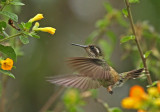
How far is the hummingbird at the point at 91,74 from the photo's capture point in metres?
2.46

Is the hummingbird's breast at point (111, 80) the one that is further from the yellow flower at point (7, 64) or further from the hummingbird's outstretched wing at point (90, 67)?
the yellow flower at point (7, 64)

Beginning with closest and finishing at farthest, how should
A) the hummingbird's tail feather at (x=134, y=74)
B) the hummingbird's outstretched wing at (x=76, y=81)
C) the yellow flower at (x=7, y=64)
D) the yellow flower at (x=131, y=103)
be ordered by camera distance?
the yellow flower at (x=131, y=103), the yellow flower at (x=7, y=64), the hummingbird's outstretched wing at (x=76, y=81), the hummingbird's tail feather at (x=134, y=74)

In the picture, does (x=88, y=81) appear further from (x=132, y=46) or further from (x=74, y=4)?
(x=74, y=4)

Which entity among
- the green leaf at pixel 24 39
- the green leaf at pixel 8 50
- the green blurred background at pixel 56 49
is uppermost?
the green leaf at pixel 24 39

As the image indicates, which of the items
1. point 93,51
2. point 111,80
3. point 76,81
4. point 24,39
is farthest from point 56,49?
point 24,39

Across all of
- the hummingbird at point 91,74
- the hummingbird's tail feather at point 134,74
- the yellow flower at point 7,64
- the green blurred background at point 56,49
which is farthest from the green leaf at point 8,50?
the green blurred background at point 56,49

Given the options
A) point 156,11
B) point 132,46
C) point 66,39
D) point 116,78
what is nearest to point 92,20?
point 66,39

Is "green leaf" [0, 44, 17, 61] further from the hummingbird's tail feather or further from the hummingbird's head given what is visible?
the hummingbird's tail feather

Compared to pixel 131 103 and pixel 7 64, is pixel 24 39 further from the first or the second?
pixel 131 103

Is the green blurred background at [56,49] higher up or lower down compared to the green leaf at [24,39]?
lower down

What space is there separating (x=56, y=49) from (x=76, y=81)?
12.2 feet

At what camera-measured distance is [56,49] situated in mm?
6410

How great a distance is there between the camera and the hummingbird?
2463 millimetres

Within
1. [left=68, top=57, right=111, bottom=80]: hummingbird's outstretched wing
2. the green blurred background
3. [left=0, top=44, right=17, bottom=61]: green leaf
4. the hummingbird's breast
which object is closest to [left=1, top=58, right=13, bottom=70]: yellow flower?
[left=0, top=44, right=17, bottom=61]: green leaf
